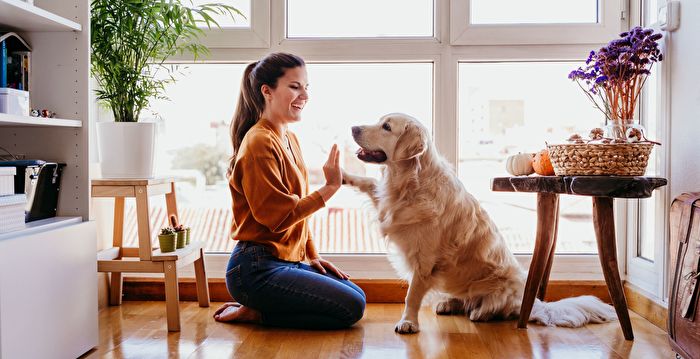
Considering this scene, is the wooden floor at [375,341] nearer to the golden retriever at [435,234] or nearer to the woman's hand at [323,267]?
the golden retriever at [435,234]

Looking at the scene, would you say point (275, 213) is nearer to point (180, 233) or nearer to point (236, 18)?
point (180, 233)

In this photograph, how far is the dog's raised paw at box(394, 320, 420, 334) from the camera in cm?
238

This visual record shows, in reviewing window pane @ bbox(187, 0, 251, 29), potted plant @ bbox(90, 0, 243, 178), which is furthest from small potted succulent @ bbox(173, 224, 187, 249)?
window pane @ bbox(187, 0, 251, 29)

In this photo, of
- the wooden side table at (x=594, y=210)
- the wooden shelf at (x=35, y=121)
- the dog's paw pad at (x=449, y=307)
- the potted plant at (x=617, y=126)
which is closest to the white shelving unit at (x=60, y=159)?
the wooden shelf at (x=35, y=121)

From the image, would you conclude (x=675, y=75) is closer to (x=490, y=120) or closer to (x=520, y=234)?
(x=490, y=120)

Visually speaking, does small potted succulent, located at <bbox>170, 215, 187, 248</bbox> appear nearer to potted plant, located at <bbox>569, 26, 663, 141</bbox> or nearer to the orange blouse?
the orange blouse

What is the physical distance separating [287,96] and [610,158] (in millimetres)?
1243

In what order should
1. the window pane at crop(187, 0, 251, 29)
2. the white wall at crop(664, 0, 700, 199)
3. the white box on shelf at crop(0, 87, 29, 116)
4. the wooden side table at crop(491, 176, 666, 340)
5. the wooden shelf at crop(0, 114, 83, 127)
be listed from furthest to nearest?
the window pane at crop(187, 0, 251, 29) < the white wall at crop(664, 0, 700, 199) < the wooden side table at crop(491, 176, 666, 340) < the white box on shelf at crop(0, 87, 29, 116) < the wooden shelf at crop(0, 114, 83, 127)

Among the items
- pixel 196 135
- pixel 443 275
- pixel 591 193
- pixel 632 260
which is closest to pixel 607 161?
pixel 591 193

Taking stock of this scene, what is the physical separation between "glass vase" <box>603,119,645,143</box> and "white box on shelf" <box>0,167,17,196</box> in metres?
2.02

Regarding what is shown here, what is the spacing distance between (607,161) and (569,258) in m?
1.00

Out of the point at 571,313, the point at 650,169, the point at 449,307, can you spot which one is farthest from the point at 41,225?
the point at 650,169

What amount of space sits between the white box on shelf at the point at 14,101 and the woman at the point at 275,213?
767mm

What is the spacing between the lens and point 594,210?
89.7 inches
